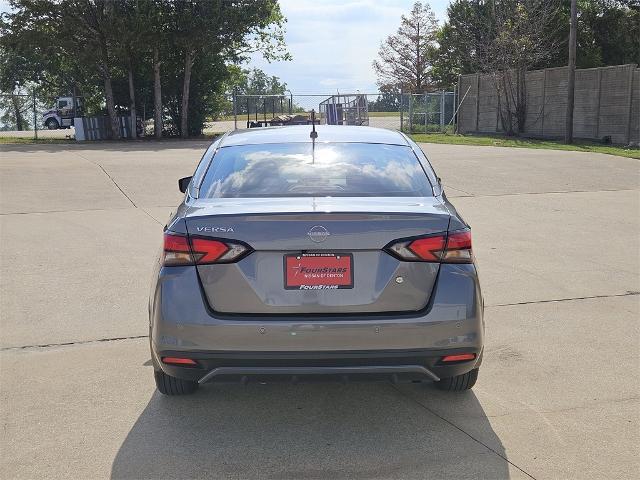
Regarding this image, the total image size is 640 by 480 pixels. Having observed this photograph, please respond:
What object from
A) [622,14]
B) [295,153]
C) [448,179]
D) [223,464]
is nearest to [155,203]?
→ [448,179]

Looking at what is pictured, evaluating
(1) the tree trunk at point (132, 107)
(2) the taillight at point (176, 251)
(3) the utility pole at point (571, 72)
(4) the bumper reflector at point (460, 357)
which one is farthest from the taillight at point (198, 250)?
(1) the tree trunk at point (132, 107)

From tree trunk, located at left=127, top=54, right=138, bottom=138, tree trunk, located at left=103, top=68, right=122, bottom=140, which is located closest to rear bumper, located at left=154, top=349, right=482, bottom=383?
tree trunk, located at left=103, top=68, right=122, bottom=140

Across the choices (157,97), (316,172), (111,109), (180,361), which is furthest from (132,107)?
(180,361)

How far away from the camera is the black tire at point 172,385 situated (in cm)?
427

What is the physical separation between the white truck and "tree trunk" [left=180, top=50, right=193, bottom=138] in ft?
56.2

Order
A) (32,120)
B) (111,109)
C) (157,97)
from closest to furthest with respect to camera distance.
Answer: (111,109) < (157,97) < (32,120)

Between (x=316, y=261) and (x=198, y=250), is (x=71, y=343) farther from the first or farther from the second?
(x=316, y=261)

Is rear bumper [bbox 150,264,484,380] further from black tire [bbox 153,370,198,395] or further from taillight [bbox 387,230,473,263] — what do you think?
black tire [bbox 153,370,198,395]

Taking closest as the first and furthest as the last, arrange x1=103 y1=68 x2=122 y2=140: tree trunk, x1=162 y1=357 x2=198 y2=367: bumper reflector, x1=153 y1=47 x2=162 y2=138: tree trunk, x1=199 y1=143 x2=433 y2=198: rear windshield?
x1=162 y1=357 x2=198 y2=367: bumper reflector
x1=199 y1=143 x2=433 y2=198: rear windshield
x1=103 y1=68 x2=122 y2=140: tree trunk
x1=153 y1=47 x2=162 y2=138: tree trunk

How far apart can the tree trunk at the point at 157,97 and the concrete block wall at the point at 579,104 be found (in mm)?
14481

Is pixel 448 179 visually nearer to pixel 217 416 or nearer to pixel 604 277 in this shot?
pixel 604 277

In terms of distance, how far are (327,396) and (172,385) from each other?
0.93 meters

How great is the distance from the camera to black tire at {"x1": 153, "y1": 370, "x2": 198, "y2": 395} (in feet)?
14.0

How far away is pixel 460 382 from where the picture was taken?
4.37m
